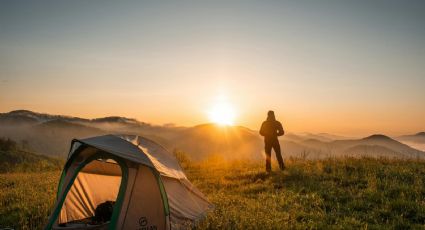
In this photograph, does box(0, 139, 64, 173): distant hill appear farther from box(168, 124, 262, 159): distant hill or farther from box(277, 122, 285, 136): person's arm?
box(168, 124, 262, 159): distant hill

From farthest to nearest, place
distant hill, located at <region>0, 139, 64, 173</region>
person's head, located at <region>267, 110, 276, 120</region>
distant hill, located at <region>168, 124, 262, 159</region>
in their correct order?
distant hill, located at <region>168, 124, 262, 159</region>, distant hill, located at <region>0, 139, 64, 173</region>, person's head, located at <region>267, 110, 276, 120</region>

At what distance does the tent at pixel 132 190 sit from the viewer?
7945 millimetres

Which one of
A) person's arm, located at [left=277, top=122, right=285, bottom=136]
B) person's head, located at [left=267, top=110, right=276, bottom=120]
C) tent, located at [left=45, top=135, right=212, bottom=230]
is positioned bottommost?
tent, located at [left=45, top=135, right=212, bottom=230]

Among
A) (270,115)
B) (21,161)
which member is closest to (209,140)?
(21,161)

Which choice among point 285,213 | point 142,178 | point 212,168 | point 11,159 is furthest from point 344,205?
point 11,159

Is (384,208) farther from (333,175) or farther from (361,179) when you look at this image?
(333,175)

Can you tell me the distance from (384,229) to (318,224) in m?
1.38

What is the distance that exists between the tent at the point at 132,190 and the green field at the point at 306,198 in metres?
0.67

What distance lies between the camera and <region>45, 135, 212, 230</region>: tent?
7.95m

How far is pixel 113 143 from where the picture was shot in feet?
27.7

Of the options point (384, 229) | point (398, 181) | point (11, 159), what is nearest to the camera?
point (384, 229)

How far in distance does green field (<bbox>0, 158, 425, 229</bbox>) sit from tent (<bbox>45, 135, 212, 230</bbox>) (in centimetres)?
67

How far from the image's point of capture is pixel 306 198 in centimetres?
1069

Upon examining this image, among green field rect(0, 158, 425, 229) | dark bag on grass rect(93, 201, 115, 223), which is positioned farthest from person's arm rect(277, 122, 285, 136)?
dark bag on grass rect(93, 201, 115, 223)
